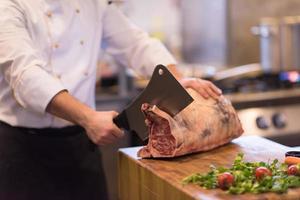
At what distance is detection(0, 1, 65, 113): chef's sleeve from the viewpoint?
5.16 ft

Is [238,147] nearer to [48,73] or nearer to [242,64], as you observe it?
[48,73]

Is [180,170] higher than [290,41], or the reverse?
[290,41]

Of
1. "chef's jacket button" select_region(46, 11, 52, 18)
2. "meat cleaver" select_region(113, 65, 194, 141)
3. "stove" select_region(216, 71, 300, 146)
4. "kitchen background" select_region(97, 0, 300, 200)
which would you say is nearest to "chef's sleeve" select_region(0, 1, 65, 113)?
"chef's jacket button" select_region(46, 11, 52, 18)

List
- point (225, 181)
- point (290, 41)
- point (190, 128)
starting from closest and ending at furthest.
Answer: point (225, 181) < point (190, 128) < point (290, 41)

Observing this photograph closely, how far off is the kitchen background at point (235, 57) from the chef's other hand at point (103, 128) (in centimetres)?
110

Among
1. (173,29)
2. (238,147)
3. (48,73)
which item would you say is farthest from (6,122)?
(173,29)

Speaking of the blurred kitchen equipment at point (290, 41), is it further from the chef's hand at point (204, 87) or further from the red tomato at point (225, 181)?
the red tomato at point (225, 181)

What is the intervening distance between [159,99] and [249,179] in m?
0.33

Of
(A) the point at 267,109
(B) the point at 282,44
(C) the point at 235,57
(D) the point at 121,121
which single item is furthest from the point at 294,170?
(C) the point at 235,57

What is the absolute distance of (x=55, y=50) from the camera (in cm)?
174

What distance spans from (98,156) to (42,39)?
409mm

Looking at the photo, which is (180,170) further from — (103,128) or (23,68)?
(23,68)

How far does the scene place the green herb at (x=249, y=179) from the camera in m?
1.14

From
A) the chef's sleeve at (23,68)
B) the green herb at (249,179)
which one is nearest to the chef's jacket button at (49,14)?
the chef's sleeve at (23,68)
